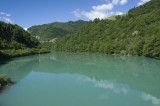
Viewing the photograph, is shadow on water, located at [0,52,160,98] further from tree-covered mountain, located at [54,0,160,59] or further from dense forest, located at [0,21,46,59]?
dense forest, located at [0,21,46,59]

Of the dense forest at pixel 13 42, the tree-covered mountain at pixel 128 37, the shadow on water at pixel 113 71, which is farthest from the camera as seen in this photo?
the dense forest at pixel 13 42

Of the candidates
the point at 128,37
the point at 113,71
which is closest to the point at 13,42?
the point at 128,37

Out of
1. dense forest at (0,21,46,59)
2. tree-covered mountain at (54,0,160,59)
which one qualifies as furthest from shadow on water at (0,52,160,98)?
dense forest at (0,21,46,59)

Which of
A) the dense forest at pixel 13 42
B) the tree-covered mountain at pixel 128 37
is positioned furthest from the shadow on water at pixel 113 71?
the dense forest at pixel 13 42

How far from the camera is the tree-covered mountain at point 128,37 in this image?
46975 mm

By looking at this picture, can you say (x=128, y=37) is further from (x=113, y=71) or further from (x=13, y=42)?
(x=13, y=42)

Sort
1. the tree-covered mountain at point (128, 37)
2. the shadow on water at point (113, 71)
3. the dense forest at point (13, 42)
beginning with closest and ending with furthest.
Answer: the shadow on water at point (113, 71) → the tree-covered mountain at point (128, 37) → the dense forest at point (13, 42)

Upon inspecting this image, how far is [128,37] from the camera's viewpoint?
→ 68.1 metres

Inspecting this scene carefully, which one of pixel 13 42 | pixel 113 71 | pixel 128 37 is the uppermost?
pixel 128 37

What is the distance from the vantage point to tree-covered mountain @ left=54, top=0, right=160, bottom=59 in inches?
1849

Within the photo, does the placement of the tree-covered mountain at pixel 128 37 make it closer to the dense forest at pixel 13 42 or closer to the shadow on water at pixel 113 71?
the shadow on water at pixel 113 71

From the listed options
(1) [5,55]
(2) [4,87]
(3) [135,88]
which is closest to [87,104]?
(3) [135,88]

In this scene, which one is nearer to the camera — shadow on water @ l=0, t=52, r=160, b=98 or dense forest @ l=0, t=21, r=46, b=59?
shadow on water @ l=0, t=52, r=160, b=98

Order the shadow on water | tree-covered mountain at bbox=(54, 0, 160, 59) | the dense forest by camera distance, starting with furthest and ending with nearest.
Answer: the dense forest, tree-covered mountain at bbox=(54, 0, 160, 59), the shadow on water
